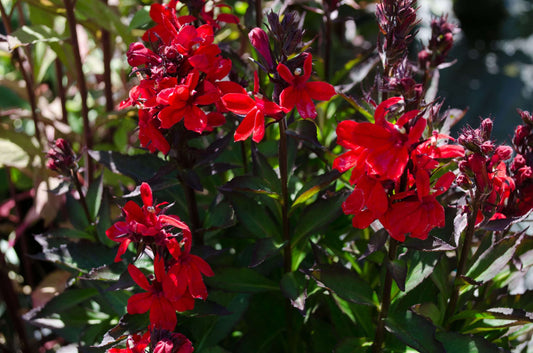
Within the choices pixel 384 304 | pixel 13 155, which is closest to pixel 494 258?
pixel 384 304

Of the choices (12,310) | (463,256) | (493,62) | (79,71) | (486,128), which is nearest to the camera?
(486,128)

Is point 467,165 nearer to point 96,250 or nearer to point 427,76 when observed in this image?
point 427,76

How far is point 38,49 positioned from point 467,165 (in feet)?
→ 4.13

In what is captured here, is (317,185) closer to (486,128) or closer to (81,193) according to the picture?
(486,128)

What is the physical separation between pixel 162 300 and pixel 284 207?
0.27 meters

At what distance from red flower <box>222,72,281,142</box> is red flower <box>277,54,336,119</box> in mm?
20

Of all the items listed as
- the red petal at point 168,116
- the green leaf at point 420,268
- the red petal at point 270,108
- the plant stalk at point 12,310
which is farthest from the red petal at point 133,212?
the plant stalk at point 12,310

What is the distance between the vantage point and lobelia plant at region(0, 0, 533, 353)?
0.76 metres

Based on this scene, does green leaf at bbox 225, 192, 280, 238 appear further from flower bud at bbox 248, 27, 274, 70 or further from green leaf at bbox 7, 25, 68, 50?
green leaf at bbox 7, 25, 68, 50

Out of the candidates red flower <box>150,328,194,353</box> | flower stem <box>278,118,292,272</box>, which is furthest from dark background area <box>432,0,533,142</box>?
red flower <box>150,328,194,353</box>

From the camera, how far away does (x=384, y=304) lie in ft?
2.95

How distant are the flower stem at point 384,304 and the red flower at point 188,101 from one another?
344 millimetres

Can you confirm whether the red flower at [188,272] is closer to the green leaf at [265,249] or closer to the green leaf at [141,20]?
the green leaf at [265,249]

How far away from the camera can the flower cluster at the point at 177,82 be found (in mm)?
784
